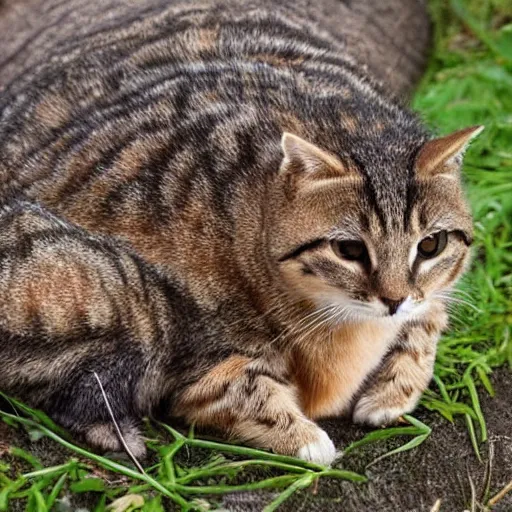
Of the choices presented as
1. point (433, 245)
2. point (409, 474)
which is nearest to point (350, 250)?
point (433, 245)

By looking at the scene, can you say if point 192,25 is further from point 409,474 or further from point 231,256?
point 409,474

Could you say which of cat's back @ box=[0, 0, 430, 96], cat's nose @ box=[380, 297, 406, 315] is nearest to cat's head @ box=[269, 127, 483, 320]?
cat's nose @ box=[380, 297, 406, 315]

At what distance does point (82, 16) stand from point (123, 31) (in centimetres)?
88

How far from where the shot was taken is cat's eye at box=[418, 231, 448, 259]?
3.75m

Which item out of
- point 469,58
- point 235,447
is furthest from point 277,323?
point 469,58

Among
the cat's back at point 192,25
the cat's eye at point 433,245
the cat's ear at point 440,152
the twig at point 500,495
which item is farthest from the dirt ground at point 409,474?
the cat's back at point 192,25

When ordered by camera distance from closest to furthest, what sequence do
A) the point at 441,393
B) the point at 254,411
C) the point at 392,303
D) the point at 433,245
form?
the point at 392,303
the point at 433,245
the point at 254,411
the point at 441,393

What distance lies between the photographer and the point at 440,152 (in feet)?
12.2

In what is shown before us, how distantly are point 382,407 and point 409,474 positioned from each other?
0.31 meters

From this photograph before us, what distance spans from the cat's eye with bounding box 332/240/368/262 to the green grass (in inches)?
29.7

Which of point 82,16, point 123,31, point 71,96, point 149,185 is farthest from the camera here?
point 82,16

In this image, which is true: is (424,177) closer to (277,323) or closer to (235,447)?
(277,323)

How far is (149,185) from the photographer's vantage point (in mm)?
4074

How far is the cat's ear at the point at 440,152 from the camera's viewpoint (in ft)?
12.2
